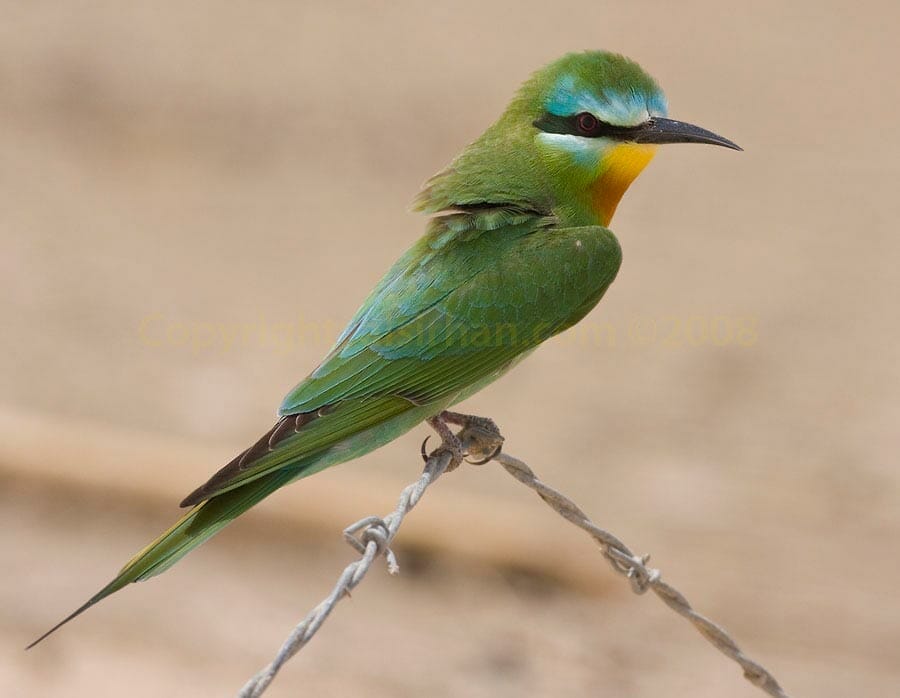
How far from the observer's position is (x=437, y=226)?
288 centimetres

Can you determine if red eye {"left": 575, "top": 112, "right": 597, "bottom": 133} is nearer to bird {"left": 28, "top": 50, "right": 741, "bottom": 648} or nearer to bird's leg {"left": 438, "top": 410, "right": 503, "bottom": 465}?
bird {"left": 28, "top": 50, "right": 741, "bottom": 648}

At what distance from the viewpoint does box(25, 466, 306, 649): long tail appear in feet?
7.48

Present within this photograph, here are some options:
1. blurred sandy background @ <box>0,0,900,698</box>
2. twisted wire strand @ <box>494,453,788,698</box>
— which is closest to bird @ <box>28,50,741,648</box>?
twisted wire strand @ <box>494,453,788,698</box>

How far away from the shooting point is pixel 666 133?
118 inches

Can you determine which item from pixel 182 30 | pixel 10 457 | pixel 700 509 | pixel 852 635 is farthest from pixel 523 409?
pixel 182 30

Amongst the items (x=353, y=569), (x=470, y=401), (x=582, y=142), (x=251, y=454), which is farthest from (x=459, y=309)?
(x=470, y=401)

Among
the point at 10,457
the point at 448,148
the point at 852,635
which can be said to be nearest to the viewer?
the point at 852,635

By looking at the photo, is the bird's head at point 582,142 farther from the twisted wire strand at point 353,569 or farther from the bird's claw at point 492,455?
the twisted wire strand at point 353,569

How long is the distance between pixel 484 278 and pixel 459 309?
0.09 meters

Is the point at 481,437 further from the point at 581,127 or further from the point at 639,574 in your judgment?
the point at 581,127

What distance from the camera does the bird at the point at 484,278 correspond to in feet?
8.59

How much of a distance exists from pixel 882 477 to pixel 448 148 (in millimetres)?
2665

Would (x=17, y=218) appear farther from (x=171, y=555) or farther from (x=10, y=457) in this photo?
(x=171, y=555)

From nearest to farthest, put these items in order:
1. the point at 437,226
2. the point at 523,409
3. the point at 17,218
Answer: the point at 437,226
the point at 523,409
the point at 17,218
